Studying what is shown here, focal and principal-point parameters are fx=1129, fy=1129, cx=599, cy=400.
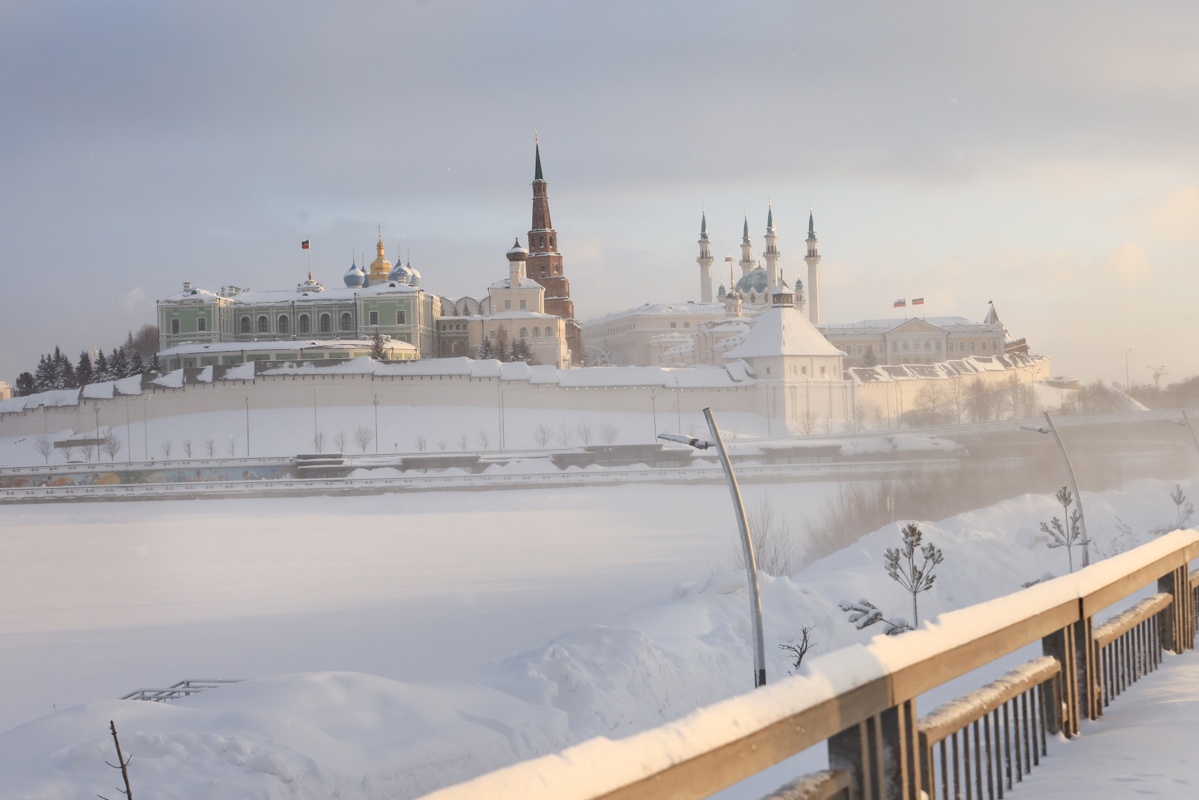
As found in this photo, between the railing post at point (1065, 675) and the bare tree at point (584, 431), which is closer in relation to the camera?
the railing post at point (1065, 675)

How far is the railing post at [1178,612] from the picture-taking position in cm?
502

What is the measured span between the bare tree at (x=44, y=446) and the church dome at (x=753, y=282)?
186ft

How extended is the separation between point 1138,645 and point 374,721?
732cm

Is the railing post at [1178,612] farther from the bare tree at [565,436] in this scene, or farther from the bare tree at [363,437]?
the bare tree at [363,437]

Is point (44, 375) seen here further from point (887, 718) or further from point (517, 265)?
point (887, 718)

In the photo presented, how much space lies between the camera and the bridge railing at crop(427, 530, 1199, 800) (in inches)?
73.5

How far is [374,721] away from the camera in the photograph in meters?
10.3

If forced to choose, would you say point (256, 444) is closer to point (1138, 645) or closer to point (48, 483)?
point (48, 483)

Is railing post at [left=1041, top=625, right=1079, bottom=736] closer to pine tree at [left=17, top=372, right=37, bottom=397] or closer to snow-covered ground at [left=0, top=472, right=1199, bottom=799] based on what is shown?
snow-covered ground at [left=0, top=472, right=1199, bottom=799]

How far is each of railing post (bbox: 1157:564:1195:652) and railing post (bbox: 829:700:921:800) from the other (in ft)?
9.36

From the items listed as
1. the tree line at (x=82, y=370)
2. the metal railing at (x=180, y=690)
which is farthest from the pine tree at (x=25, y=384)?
the metal railing at (x=180, y=690)

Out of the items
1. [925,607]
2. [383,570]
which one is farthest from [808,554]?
[383,570]

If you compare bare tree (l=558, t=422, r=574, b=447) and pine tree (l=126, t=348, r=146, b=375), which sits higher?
pine tree (l=126, t=348, r=146, b=375)

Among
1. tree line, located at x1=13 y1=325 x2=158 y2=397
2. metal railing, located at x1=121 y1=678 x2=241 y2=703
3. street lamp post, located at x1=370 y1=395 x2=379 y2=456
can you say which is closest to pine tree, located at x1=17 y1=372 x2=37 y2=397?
tree line, located at x1=13 y1=325 x2=158 y2=397
